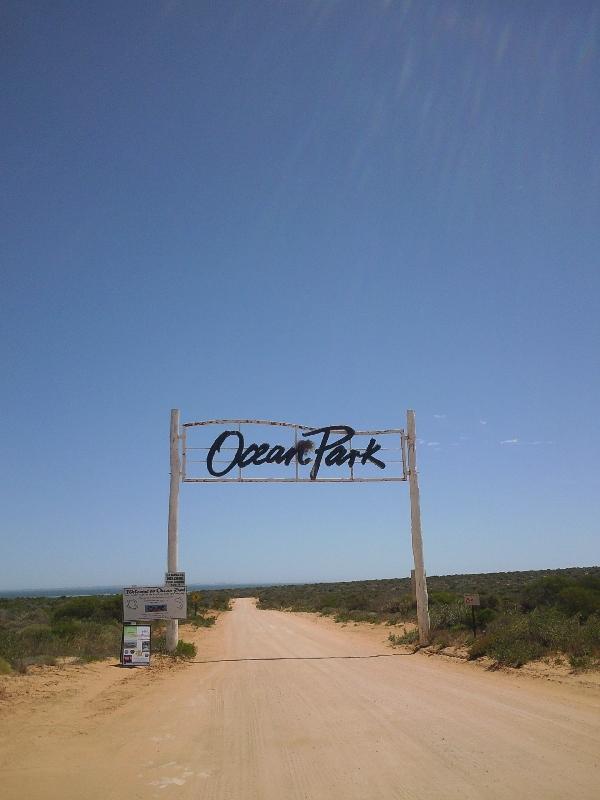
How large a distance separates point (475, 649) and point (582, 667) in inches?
149

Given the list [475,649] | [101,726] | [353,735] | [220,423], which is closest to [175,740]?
[101,726]

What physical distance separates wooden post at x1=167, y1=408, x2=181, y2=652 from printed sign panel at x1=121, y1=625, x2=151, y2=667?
7.05ft

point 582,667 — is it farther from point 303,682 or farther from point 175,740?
point 175,740

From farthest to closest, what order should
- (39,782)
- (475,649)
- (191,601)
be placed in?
1. (191,601)
2. (475,649)
3. (39,782)

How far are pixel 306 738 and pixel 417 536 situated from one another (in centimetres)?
→ 1454

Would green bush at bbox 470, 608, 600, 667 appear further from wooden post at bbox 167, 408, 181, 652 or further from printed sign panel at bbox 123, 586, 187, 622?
wooden post at bbox 167, 408, 181, 652

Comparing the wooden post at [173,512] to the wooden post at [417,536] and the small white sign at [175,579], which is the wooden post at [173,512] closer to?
the small white sign at [175,579]

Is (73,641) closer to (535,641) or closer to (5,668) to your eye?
(5,668)

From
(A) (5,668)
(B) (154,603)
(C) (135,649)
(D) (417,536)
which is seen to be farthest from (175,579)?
(D) (417,536)

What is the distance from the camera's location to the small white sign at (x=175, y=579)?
62.8ft

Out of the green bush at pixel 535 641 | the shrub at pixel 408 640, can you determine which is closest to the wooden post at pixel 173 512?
the shrub at pixel 408 640

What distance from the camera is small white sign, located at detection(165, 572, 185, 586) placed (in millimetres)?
19156

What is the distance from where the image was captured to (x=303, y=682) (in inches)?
526

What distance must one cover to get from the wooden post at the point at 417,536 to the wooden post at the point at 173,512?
27.1ft
